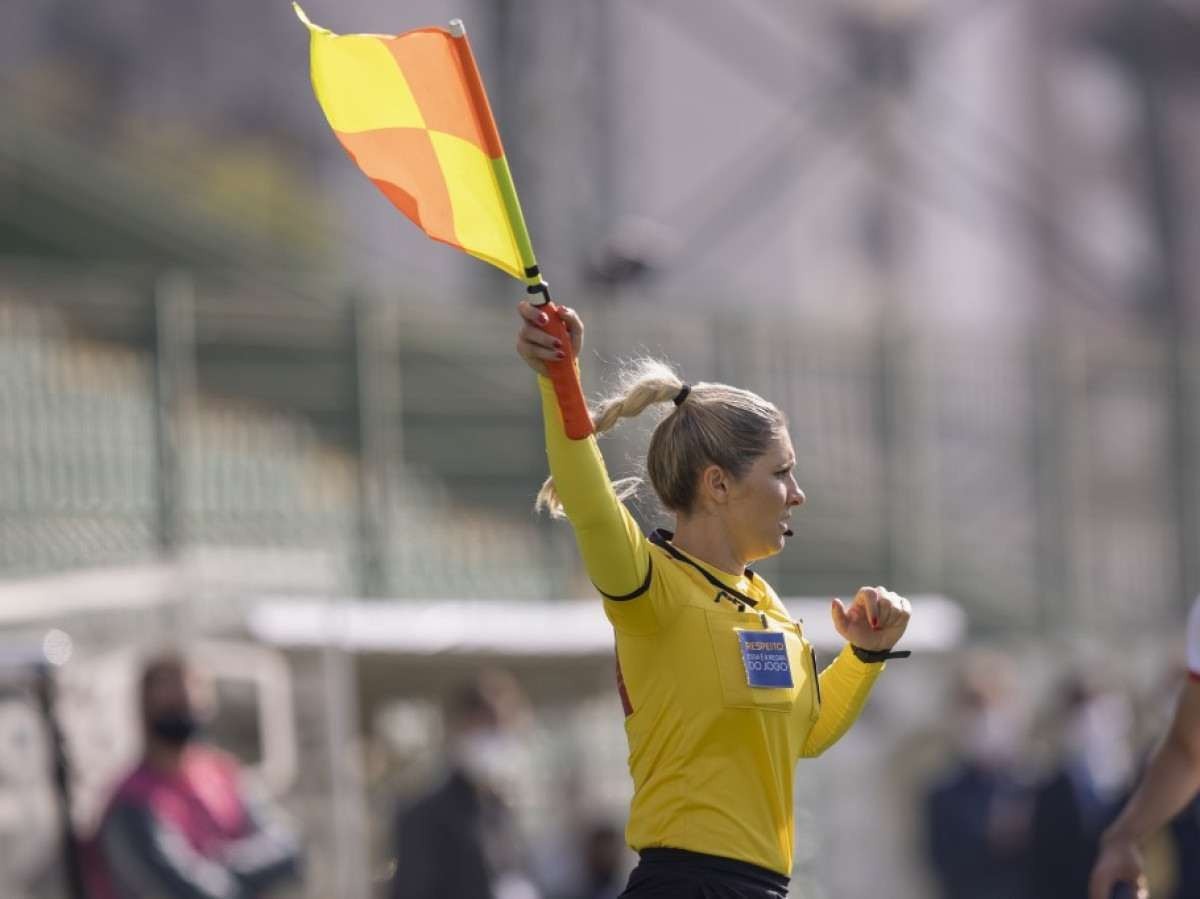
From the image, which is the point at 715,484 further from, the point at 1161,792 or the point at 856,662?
the point at 1161,792

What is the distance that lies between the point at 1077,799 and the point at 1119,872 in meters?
5.95

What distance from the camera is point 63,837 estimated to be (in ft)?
25.8

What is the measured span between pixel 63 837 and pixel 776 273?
58.6ft

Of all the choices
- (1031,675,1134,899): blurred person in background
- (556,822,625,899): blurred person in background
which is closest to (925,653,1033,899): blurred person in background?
(1031,675,1134,899): blurred person in background

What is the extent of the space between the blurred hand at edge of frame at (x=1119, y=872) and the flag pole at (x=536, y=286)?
5.83 feet

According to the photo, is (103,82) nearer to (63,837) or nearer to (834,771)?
(834,771)

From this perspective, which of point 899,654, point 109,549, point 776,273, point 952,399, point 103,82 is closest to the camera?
point 899,654

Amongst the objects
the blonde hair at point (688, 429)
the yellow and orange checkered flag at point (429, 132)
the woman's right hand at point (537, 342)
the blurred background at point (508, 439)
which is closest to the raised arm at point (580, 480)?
the woman's right hand at point (537, 342)

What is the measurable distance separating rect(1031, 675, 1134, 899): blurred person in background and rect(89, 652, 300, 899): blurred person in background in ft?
12.3

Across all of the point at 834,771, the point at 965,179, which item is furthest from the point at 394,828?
the point at 965,179

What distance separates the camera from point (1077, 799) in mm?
11156

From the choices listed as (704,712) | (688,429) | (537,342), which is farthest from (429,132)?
(704,712)

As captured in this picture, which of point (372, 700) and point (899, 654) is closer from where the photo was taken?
point (899, 654)

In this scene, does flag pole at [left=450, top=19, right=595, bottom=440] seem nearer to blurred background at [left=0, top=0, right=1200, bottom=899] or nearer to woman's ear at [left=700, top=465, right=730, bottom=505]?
woman's ear at [left=700, top=465, right=730, bottom=505]
